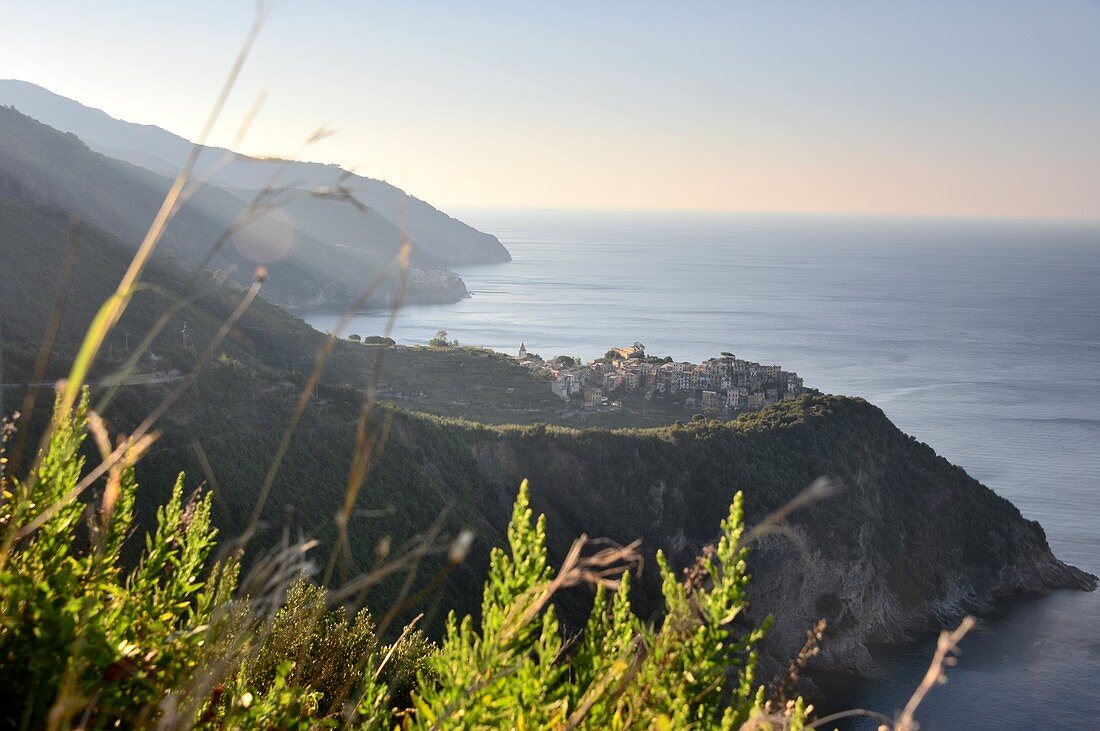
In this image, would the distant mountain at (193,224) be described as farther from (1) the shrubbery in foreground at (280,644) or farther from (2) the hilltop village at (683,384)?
(1) the shrubbery in foreground at (280,644)

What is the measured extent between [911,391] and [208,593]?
6722 centimetres

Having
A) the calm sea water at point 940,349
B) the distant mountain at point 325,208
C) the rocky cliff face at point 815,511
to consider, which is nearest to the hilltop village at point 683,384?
the calm sea water at point 940,349

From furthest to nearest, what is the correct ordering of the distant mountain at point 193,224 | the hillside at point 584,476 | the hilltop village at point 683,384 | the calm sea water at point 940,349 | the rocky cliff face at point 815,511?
the distant mountain at point 193,224
the hilltop village at point 683,384
the rocky cliff face at point 815,511
the calm sea water at point 940,349
the hillside at point 584,476

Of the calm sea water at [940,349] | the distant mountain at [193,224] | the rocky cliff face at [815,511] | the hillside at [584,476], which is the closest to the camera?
the hillside at [584,476]

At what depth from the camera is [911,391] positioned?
64.6m

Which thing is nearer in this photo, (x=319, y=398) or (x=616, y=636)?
(x=616, y=636)

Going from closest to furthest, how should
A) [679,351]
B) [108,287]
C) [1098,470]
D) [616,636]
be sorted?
1. [616,636]
2. [108,287]
3. [1098,470]
4. [679,351]

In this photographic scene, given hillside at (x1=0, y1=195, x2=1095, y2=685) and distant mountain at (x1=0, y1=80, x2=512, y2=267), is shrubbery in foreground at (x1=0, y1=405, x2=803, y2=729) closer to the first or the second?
hillside at (x1=0, y1=195, x2=1095, y2=685)

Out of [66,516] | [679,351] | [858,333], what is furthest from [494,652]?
[858,333]

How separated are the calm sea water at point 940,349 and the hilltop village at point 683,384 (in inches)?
385

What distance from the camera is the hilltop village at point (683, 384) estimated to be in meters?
47.4

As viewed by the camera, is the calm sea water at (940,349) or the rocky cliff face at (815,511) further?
the rocky cliff face at (815,511)

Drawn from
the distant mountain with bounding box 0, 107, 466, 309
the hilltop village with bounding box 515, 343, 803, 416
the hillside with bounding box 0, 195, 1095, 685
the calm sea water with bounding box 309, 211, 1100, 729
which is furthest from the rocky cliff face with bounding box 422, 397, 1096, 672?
the distant mountain with bounding box 0, 107, 466, 309

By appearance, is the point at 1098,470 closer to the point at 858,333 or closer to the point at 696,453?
the point at 696,453
